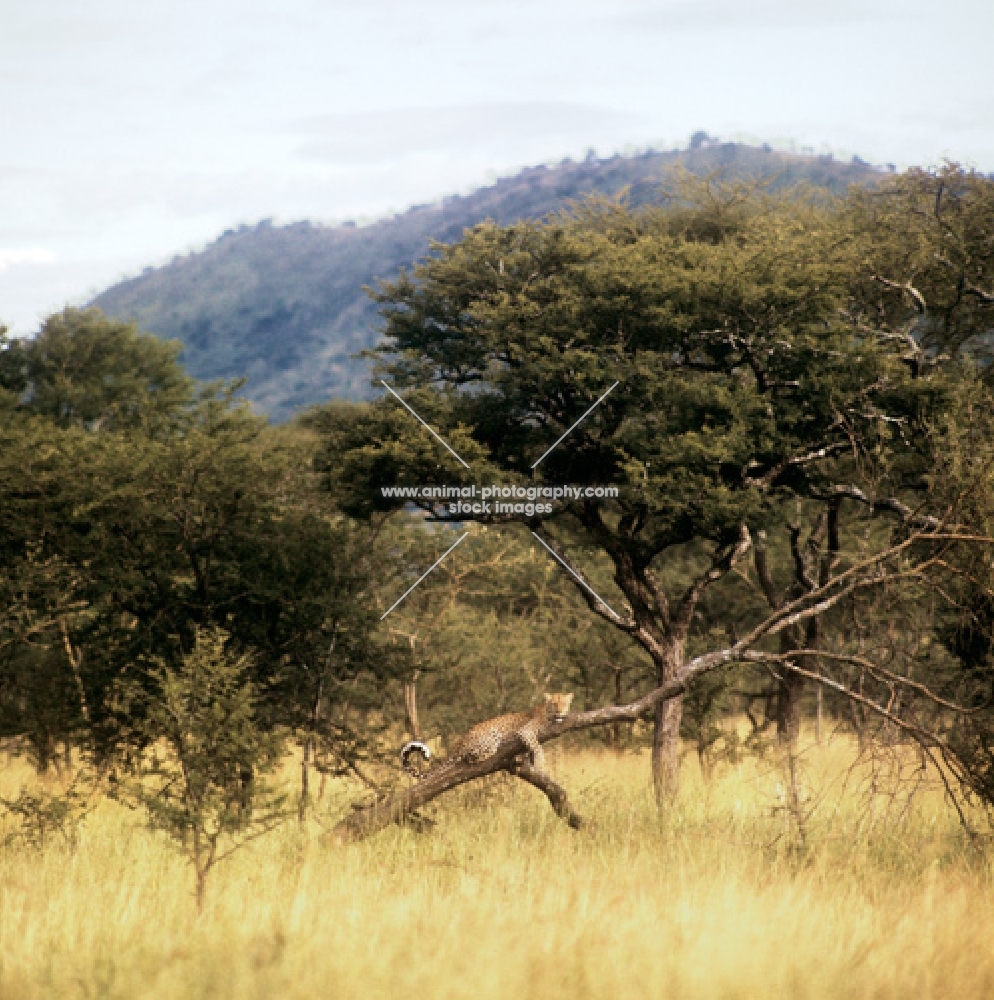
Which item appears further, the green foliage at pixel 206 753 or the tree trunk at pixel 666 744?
the tree trunk at pixel 666 744

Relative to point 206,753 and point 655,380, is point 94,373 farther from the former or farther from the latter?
point 206,753

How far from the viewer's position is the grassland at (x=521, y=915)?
699 cm

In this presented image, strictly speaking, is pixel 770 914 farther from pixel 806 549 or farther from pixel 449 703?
pixel 449 703

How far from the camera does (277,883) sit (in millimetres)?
→ 9414

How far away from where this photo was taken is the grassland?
6.99 m

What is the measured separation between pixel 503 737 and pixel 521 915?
3129mm

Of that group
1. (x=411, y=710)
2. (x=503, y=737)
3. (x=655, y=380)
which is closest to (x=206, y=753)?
(x=503, y=737)

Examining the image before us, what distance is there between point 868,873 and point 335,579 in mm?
9853

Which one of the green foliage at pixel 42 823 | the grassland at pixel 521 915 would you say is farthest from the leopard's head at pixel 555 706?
the green foliage at pixel 42 823

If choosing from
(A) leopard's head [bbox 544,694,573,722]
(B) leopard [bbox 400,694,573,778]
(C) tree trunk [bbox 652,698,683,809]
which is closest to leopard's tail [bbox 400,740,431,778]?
(B) leopard [bbox 400,694,573,778]

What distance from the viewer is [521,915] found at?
8133 millimetres

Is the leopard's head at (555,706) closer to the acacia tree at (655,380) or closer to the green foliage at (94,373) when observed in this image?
the acacia tree at (655,380)

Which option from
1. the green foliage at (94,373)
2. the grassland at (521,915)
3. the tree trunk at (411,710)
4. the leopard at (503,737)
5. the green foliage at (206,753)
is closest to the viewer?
the grassland at (521,915)

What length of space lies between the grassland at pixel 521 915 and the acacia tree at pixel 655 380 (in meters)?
5.63
